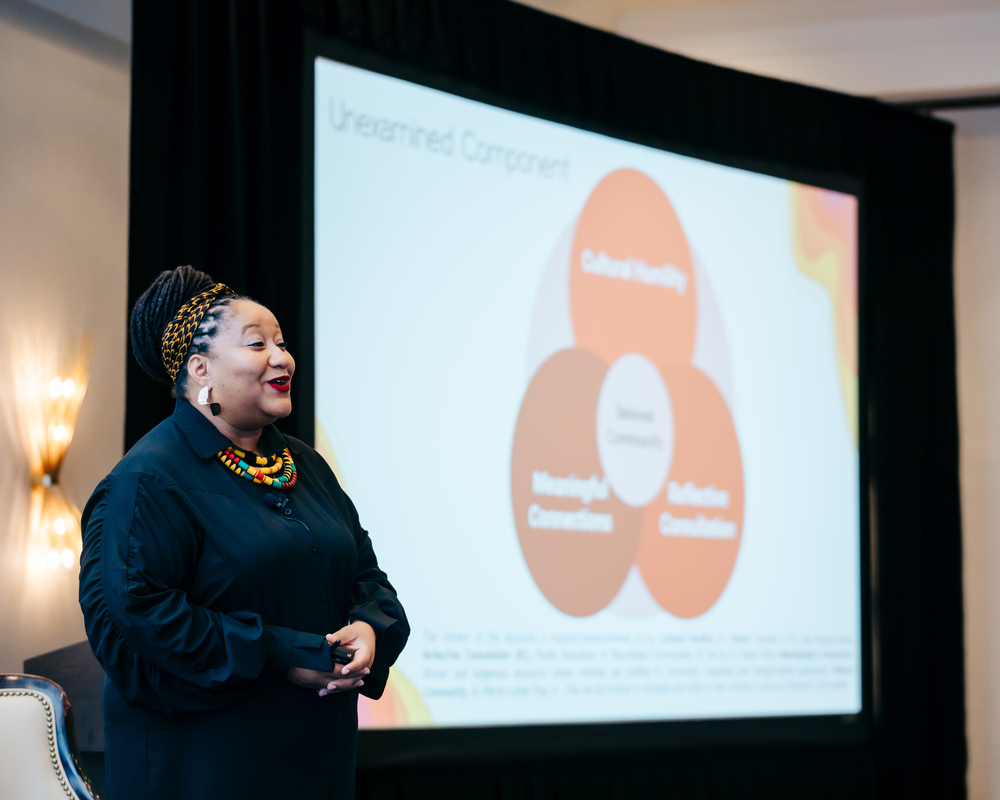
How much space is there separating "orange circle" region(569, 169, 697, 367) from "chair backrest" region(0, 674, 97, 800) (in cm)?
201

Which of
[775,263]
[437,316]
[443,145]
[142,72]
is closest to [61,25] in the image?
[142,72]

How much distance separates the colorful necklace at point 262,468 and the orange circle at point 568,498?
67.7 inches

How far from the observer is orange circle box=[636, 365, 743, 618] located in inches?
134

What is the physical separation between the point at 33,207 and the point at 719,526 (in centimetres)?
247

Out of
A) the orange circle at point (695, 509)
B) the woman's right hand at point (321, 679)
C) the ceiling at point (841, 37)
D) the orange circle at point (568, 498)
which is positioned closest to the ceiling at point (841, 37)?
the ceiling at point (841, 37)

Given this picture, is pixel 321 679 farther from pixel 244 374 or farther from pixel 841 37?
pixel 841 37

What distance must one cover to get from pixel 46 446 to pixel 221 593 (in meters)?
2.22

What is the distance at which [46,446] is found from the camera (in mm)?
3287

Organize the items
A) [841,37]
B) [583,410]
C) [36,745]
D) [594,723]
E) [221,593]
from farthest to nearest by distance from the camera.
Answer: [841,37], [583,410], [594,723], [36,745], [221,593]

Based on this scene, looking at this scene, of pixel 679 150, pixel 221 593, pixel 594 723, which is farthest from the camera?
pixel 679 150

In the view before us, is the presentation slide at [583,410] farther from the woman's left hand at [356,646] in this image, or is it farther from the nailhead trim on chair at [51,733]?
the woman's left hand at [356,646]

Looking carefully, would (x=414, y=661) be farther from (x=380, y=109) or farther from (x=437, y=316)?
(x=380, y=109)

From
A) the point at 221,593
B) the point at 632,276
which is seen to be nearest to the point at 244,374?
the point at 221,593

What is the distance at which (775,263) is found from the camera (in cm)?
379
